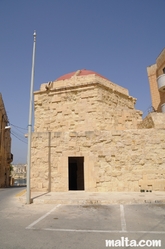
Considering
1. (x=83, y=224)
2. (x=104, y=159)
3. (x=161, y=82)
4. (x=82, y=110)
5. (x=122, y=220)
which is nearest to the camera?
(x=83, y=224)

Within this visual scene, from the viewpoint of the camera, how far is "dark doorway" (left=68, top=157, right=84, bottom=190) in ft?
41.0

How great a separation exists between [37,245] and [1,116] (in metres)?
18.5

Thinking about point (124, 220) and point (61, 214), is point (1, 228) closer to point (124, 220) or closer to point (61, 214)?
point (61, 214)

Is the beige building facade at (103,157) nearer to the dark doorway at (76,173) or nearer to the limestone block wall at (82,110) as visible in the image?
the limestone block wall at (82,110)

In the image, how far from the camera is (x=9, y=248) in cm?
273

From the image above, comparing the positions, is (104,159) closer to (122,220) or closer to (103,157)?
(103,157)

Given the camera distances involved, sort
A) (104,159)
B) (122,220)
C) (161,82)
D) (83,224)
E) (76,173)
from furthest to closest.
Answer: (161,82) < (76,173) < (104,159) < (122,220) < (83,224)

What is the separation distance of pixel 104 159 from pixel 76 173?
5386 mm

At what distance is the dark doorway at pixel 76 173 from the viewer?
41.0 ft

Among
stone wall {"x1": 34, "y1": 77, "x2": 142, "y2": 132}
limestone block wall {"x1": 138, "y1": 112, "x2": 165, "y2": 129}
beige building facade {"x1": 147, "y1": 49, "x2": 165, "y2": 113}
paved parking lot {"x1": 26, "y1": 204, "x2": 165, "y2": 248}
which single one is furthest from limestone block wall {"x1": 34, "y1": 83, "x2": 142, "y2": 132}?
beige building facade {"x1": 147, "y1": 49, "x2": 165, "y2": 113}

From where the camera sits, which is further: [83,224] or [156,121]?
[156,121]

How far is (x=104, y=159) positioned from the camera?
27.1 ft

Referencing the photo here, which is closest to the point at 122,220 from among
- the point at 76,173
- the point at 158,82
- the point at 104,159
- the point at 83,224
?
the point at 83,224

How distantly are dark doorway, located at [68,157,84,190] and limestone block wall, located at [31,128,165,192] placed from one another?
410 cm
